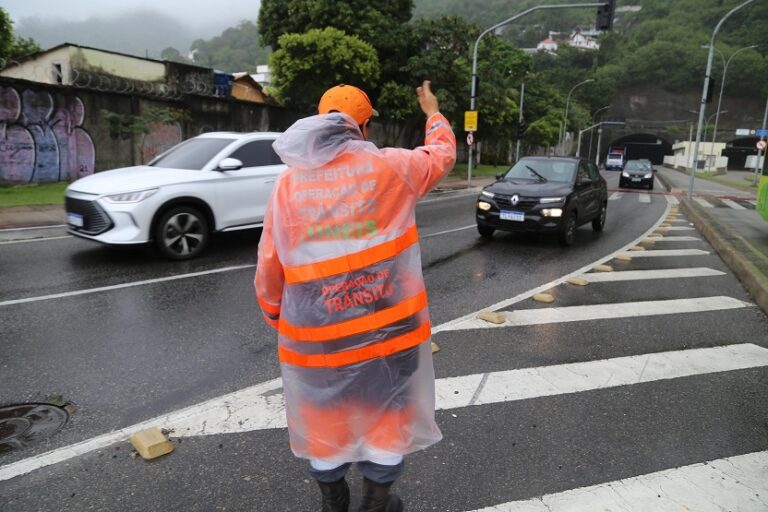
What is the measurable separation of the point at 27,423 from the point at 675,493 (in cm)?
372

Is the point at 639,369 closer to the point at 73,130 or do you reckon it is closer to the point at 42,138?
the point at 42,138

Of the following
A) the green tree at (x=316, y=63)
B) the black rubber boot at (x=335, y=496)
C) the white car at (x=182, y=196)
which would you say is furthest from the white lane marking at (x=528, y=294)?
the green tree at (x=316, y=63)

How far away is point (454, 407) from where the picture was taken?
3.50 meters

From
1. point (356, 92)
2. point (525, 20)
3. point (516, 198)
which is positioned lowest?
point (516, 198)

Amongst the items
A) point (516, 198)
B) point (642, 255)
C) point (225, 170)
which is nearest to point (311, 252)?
point (225, 170)

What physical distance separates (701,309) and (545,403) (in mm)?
3502

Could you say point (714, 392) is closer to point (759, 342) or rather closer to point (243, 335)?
point (759, 342)

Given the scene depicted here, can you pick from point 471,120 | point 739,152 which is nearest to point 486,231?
point 471,120

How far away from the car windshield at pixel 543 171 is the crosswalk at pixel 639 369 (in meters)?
2.16

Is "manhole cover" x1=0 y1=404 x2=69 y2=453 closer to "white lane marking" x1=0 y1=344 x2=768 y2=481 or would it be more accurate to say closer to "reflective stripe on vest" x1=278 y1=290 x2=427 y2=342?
"white lane marking" x1=0 y1=344 x2=768 y2=481

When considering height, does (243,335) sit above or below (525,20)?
below

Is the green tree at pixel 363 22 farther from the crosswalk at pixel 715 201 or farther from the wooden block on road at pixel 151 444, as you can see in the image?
the wooden block on road at pixel 151 444

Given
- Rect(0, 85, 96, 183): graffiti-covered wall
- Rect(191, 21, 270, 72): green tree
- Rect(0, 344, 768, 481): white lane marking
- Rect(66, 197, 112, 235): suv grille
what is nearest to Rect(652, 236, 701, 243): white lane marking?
Rect(0, 344, 768, 481): white lane marking

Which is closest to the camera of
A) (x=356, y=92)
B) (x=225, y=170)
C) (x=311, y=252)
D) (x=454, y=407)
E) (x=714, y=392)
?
(x=311, y=252)
